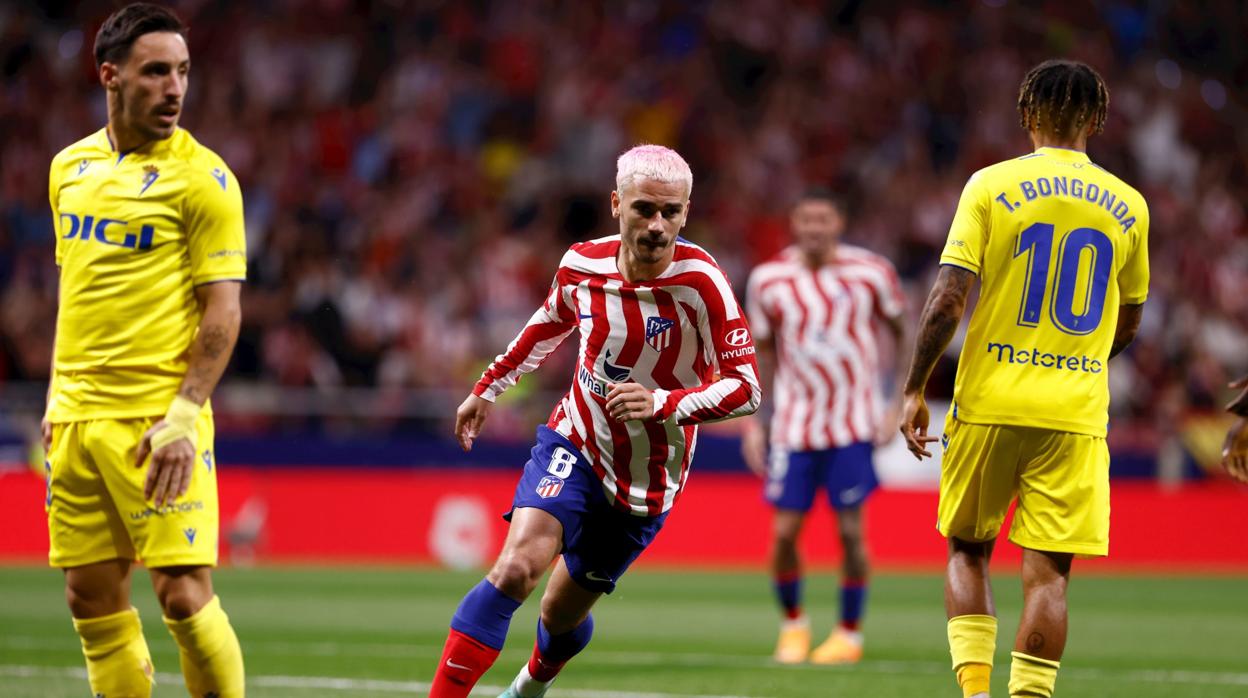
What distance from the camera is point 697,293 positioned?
245 inches

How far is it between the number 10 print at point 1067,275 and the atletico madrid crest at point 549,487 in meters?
1.83

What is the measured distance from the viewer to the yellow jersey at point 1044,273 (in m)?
5.97

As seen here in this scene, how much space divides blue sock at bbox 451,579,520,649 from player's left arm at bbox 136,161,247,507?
3.99ft

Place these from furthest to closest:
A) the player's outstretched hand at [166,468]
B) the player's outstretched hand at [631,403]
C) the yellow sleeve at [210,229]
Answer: the player's outstretched hand at [631,403]
the yellow sleeve at [210,229]
the player's outstretched hand at [166,468]

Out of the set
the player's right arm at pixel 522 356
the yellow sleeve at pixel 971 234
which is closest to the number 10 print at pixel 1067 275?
the yellow sleeve at pixel 971 234

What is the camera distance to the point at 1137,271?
618 centimetres

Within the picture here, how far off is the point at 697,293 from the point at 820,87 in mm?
16579

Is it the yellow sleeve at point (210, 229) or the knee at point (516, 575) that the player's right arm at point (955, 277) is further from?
the yellow sleeve at point (210, 229)

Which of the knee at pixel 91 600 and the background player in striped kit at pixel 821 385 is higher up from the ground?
the background player in striped kit at pixel 821 385

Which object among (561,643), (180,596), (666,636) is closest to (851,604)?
(666,636)

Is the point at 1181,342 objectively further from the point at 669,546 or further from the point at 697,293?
the point at 697,293

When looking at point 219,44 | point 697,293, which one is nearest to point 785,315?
point 697,293

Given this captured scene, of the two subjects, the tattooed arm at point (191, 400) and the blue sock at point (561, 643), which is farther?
the blue sock at point (561, 643)

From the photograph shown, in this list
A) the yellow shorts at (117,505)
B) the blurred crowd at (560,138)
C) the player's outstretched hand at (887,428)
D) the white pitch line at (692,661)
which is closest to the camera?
the yellow shorts at (117,505)
